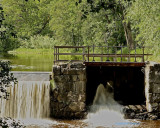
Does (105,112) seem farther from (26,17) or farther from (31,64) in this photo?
(26,17)

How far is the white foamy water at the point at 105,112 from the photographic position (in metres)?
15.2

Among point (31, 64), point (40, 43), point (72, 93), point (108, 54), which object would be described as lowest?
point (72, 93)

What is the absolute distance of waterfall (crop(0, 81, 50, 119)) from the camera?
641 inches

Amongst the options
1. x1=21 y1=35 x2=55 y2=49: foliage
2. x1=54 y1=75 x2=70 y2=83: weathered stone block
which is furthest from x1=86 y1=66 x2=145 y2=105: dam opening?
x1=21 y1=35 x2=55 y2=49: foliage

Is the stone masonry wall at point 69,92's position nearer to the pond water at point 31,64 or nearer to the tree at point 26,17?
the pond water at point 31,64

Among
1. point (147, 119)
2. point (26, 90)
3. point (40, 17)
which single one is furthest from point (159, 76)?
point (40, 17)

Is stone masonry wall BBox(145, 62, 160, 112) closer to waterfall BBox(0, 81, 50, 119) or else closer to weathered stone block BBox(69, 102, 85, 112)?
weathered stone block BBox(69, 102, 85, 112)

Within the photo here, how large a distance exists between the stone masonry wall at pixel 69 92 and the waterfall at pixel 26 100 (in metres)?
0.54

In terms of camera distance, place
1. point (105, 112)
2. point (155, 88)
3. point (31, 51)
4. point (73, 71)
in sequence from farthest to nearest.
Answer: point (31, 51), point (105, 112), point (73, 71), point (155, 88)

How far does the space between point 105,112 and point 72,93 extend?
6.95 ft

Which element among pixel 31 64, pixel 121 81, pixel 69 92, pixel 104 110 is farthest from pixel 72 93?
pixel 31 64

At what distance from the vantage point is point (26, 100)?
16375 millimetres

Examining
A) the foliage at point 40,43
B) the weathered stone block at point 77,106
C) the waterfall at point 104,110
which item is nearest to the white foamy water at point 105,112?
the waterfall at point 104,110

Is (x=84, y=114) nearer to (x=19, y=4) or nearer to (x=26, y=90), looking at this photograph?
(x=26, y=90)
